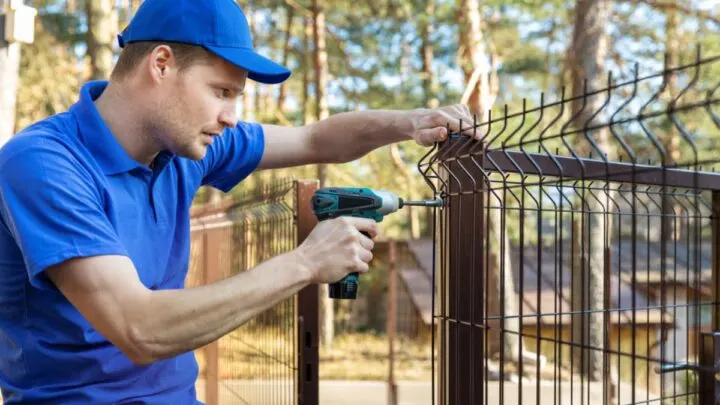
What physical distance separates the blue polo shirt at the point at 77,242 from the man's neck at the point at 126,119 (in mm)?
46

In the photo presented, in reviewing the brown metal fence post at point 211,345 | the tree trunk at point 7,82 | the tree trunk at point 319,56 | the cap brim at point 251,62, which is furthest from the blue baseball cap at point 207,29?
the tree trunk at point 319,56

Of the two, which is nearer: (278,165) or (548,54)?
(278,165)

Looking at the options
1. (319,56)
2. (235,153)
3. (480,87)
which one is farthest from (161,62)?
(319,56)

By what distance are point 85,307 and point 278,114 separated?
14.2 m

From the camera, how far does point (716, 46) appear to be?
559 inches

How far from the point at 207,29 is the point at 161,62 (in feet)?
0.50

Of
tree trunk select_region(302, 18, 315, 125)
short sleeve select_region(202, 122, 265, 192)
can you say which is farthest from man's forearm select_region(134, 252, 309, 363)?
tree trunk select_region(302, 18, 315, 125)

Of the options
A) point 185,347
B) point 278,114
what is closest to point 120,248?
point 185,347

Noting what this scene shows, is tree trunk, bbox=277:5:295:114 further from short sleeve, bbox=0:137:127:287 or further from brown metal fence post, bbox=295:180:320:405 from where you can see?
short sleeve, bbox=0:137:127:287

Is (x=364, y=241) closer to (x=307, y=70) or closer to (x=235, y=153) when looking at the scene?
(x=235, y=153)

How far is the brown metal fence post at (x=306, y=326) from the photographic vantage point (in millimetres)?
3271

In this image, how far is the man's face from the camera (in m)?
2.04

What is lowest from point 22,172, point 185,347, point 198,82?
point 185,347

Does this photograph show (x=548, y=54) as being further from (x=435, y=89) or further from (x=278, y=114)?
(x=278, y=114)
